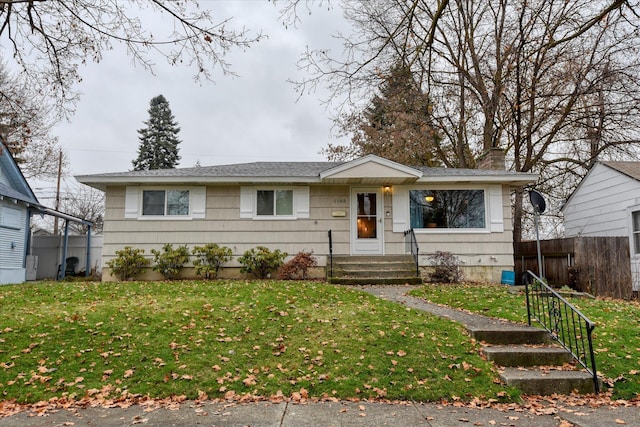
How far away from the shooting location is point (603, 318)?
717 centimetres

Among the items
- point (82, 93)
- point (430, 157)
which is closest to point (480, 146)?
point (430, 157)

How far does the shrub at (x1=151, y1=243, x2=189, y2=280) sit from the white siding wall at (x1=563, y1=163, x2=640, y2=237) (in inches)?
524

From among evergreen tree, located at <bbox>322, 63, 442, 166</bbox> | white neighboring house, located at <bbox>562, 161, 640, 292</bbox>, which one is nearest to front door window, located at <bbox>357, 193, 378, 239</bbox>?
evergreen tree, located at <bbox>322, 63, 442, 166</bbox>

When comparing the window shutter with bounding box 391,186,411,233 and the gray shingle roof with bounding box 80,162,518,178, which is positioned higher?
the gray shingle roof with bounding box 80,162,518,178

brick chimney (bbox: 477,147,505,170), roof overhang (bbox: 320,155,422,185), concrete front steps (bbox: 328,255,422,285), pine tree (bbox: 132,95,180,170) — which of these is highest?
pine tree (bbox: 132,95,180,170)

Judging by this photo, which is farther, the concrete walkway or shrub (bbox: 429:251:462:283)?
shrub (bbox: 429:251:462:283)

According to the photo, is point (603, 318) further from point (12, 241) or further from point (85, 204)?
point (85, 204)

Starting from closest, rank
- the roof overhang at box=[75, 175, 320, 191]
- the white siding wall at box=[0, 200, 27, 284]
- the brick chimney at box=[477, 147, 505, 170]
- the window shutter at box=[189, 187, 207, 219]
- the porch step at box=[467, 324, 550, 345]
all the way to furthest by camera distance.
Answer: the porch step at box=[467, 324, 550, 345], the roof overhang at box=[75, 175, 320, 191], the window shutter at box=[189, 187, 207, 219], the white siding wall at box=[0, 200, 27, 284], the brick chimney at box=[477, 147, 505, 170]

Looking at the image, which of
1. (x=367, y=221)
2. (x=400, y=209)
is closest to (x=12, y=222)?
(x=367, y=221)

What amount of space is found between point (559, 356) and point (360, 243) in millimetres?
7808

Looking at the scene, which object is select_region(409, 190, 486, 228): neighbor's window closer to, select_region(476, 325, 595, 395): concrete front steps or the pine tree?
select_region(476, 325, 595, 395): concrete front steps

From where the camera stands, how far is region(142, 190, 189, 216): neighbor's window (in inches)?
497

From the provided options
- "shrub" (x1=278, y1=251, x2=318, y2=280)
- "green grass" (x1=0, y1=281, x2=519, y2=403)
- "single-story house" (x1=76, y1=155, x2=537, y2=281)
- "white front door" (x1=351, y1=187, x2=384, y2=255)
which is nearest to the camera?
"green grass" (x1=0, y1=281, x2=519, y2=403)

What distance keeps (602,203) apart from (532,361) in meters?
11.2
